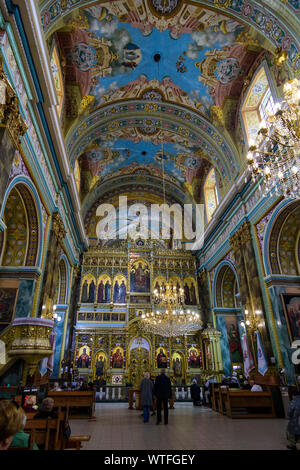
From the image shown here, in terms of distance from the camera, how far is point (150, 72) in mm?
12930

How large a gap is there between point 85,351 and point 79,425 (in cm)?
937

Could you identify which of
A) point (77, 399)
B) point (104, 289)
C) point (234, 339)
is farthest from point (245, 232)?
point (104, 289)

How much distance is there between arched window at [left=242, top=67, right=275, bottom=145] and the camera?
460 inches

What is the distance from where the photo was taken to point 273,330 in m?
9.99

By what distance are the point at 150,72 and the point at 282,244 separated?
9.28 m

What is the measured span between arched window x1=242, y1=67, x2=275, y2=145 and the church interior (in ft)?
0.20

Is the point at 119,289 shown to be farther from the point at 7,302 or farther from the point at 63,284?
the point at 7,302

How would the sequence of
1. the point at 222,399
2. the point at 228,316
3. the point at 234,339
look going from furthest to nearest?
the point at 228,316
the point at 234,339
the point at 222,399

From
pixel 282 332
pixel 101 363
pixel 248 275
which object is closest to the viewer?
pixel 282 332

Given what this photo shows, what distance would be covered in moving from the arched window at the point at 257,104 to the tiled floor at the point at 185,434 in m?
9.98

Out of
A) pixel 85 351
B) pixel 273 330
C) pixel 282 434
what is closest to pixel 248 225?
pixel 273 330

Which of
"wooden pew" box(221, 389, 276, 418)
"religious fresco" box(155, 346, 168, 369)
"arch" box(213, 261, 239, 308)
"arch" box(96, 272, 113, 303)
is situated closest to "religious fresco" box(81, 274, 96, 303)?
"arch" box(96, 272, 113, 303)

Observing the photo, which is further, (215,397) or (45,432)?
(215,397)

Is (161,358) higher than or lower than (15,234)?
lower
